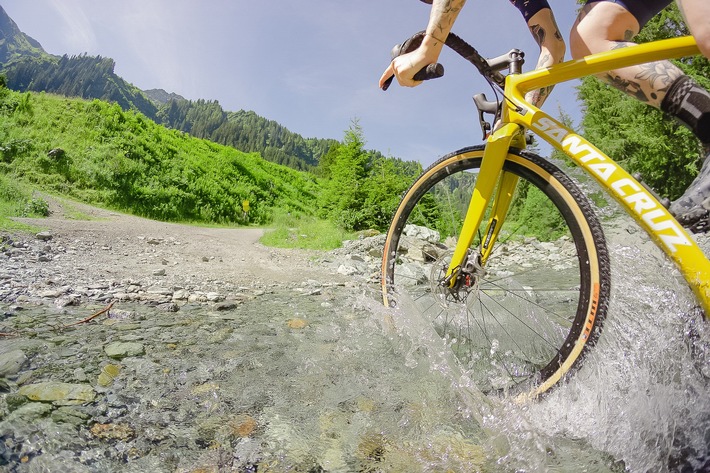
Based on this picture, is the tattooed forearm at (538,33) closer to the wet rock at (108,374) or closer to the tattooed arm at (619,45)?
the tattooed arm at (619,45)

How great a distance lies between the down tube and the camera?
49.9 inches

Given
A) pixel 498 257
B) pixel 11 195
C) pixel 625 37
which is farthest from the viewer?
pixel 11 195

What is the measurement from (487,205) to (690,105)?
903 mm

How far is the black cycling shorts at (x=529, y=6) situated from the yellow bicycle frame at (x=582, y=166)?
2.44 feet

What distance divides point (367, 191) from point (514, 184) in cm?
892

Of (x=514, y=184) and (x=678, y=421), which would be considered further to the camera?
(x=514, y=184)

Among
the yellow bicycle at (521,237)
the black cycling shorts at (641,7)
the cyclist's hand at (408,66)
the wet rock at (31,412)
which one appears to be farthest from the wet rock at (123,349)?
the black cycling shorts at (641,7)

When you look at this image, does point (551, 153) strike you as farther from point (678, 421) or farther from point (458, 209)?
point (678, 421)

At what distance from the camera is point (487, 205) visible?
2.07 m

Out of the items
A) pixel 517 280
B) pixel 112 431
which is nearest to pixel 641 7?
pixel 517 280

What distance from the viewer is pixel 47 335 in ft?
7.20

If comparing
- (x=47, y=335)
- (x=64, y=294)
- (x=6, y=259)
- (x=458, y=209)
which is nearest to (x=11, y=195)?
(x=6, y=259)

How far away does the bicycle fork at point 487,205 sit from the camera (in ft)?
6.28

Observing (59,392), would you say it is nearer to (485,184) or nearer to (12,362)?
(12,362)
